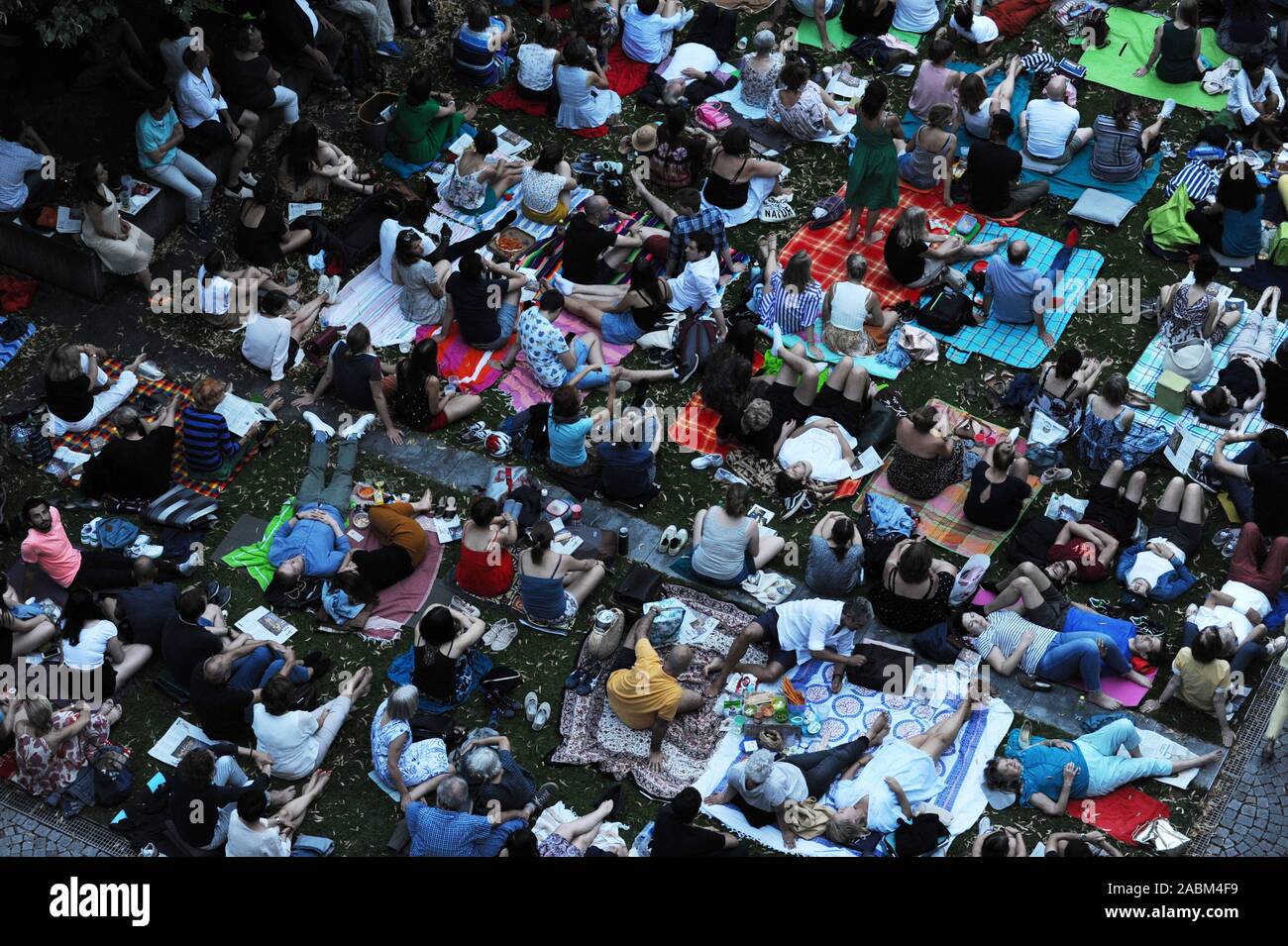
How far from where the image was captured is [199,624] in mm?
17156

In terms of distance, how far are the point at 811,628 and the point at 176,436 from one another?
292 inches

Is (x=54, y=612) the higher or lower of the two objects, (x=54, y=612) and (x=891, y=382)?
the lower

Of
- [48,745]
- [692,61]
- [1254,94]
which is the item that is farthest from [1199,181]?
[48,745]

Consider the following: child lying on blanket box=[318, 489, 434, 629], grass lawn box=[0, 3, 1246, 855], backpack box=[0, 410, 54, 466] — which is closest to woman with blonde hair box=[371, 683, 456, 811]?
grass lawn box=[0, 3, 1246, 855]

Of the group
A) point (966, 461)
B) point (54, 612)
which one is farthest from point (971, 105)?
point (54, 612)

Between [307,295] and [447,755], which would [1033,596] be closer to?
[447,755]

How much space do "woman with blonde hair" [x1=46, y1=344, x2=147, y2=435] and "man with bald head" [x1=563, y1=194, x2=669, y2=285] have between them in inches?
203

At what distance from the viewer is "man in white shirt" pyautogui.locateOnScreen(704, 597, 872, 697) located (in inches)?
668

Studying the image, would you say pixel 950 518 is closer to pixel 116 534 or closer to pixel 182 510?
pixel 182 510

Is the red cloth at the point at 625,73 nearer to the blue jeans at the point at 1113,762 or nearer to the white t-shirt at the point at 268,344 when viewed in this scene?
the white t-shirt at the point at 268,344

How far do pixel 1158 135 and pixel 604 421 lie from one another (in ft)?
28.9

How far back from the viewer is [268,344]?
20031 mm

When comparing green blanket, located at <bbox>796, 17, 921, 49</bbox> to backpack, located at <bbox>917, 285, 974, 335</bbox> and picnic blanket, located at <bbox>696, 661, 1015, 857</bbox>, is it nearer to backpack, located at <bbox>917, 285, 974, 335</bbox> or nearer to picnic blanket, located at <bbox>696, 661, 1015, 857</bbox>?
backpack, located at <bbox>917, 285, 974, 335</bbox>

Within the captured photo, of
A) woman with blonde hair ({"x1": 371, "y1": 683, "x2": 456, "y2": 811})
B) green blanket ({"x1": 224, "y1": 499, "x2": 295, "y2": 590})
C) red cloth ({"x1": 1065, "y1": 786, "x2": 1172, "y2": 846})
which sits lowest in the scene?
green blanket ({"x1": 224, "y1": 499, "x2": 295, "y2": 590})
